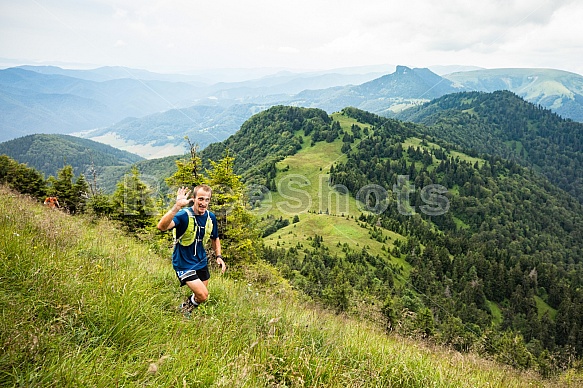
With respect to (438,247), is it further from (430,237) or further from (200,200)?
(200,200)

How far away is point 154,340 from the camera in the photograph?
10.8 feet

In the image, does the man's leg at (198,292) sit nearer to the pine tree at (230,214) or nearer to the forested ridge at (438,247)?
the forested ridge at (438,247)

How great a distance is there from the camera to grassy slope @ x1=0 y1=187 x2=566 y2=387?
8.00ft

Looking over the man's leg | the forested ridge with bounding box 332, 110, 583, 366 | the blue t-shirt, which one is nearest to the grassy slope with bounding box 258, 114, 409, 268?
the forested ridge with bounding box 332, 110, 583, 366

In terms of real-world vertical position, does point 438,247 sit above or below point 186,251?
below

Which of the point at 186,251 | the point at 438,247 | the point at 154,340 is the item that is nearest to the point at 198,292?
the point at 186,251

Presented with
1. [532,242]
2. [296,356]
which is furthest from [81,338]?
[532,242]

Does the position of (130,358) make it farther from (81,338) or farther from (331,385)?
(331,385)

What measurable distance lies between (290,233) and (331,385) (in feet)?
301

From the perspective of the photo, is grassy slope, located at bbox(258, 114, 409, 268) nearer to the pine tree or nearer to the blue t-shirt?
the pine tree

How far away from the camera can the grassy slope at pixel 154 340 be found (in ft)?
8.00

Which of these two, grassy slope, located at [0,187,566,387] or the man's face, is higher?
the man's face

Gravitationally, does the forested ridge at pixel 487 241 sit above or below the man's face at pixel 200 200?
below

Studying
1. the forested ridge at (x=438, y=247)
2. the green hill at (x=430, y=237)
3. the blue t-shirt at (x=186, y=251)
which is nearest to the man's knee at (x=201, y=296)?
the blue t-shirt at (x=186, y=251)
